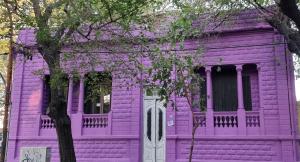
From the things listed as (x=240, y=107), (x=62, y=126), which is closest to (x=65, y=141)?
(x=62, y=126)

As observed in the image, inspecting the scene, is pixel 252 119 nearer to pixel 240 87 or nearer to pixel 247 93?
pixel 247 93

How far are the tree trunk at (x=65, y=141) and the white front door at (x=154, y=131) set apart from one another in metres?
4.63

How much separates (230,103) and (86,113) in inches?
239

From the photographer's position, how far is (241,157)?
45.5ft

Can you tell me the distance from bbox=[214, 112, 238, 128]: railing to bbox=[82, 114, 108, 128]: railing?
14.8 feet

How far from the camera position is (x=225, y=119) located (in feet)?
47.4

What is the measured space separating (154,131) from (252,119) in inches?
152

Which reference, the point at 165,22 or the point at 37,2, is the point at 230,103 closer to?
the point at 165,22

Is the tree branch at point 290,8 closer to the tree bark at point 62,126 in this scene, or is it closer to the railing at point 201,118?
the tree bark at point 62,126

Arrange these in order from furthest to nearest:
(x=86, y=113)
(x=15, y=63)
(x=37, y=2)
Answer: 1. (x=15, y=63)
2. (x=86, y=113)
3. (x=37, y=2)

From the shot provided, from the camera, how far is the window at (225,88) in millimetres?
14867

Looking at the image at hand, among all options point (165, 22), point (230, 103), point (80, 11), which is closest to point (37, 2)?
point (80, 11)

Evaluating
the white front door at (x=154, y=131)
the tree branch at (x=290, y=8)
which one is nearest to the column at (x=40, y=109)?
the white front door at (x=154, y=131)

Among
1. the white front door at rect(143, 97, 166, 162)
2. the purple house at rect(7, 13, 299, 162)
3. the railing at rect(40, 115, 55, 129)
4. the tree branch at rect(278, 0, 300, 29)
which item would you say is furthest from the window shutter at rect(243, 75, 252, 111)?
the railing at rect(40, 115, 55, 129)
